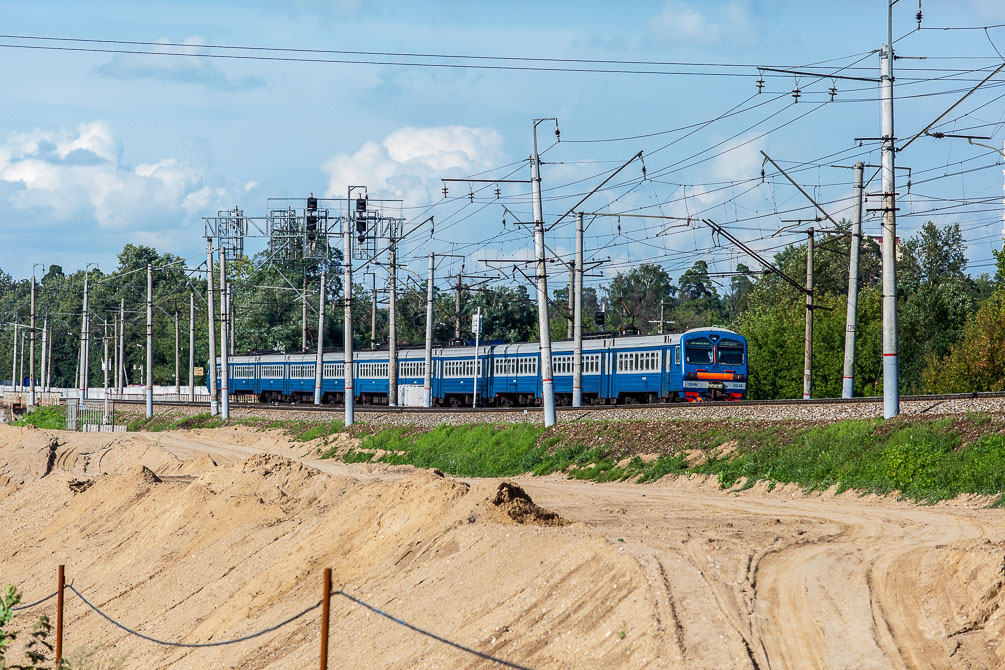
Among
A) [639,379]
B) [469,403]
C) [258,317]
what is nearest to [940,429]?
[639,379]

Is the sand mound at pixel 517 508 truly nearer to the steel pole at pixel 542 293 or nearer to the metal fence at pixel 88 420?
the steel pole at pixel 542 293

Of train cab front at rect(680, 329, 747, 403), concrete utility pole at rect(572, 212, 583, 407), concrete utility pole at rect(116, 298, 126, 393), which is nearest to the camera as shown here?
concrete utility pole at rect(572, 212, 583, 407)

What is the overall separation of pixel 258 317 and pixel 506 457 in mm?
80937

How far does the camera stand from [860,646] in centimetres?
1197

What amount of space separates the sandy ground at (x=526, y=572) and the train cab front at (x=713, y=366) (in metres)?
16.9

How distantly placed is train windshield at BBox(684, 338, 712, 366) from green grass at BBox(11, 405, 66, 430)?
42.2 meters

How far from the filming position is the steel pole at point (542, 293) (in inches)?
1460

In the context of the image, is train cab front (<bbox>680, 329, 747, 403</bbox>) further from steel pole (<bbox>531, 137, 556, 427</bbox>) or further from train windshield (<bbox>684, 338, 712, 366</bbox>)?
steel pole (<bbox>531, 137, 556, 427</bbox>)

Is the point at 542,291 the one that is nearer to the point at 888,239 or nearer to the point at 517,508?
the point at 888,239

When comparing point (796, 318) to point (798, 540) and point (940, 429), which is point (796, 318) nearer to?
point (940, 429)

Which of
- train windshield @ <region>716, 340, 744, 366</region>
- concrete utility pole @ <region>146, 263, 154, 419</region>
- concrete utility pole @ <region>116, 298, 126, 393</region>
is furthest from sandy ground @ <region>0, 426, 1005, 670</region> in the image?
concrete utility pole @ <region>116, 298, 126, 393</region>

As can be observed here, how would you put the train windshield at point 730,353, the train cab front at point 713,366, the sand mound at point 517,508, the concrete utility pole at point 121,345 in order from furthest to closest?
the concrete utility pole at point 121,345
the train windshield at point 730,353
the train cab front at point 713,366
the sand mound at point 517,508

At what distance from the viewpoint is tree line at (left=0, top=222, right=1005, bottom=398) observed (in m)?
A: 57.0

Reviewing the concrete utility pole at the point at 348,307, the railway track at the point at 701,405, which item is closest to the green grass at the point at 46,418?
the railway track at the point at 701,405
